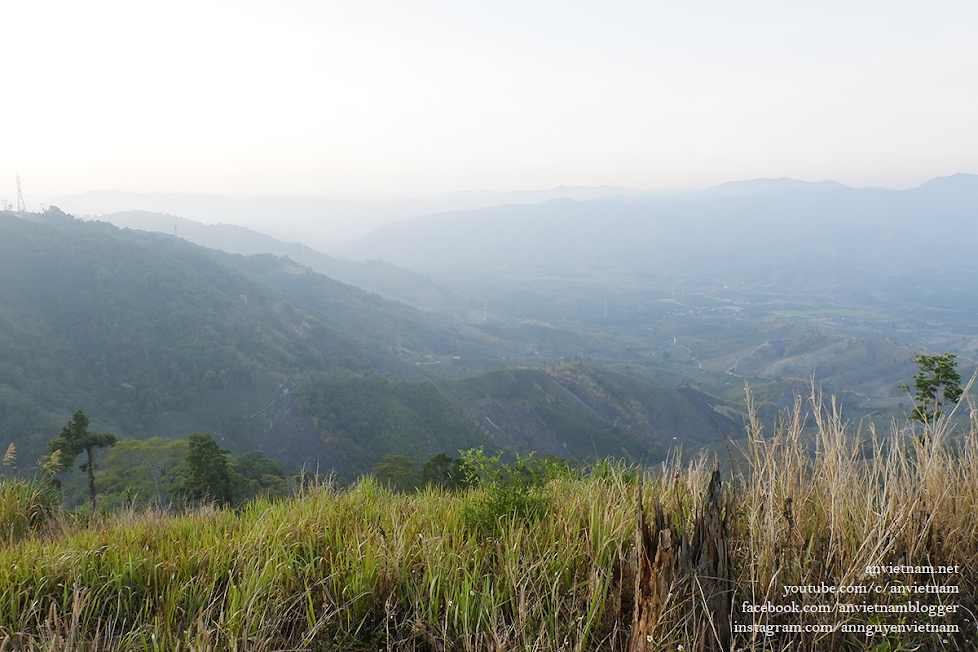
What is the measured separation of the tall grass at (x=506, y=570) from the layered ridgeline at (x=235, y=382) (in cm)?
4812

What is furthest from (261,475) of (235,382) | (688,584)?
(235,382)

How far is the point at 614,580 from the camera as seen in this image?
2.82 meters

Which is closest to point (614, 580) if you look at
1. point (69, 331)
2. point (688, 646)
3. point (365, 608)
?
point (688, 646)

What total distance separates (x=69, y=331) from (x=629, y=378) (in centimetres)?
7977

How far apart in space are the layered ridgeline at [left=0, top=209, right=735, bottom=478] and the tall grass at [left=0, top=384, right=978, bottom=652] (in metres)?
48.1

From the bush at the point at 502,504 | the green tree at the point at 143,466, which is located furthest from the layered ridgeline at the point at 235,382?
the bush at the point at 502,504

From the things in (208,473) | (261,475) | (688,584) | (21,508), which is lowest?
(261,475)

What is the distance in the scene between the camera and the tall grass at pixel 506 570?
2.51 meters

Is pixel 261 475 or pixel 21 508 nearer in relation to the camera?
pixel 21 508

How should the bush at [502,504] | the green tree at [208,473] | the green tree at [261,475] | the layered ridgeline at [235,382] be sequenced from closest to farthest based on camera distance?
the bush at [502,504], the green tree at [208,473], the green tree at [261,475], the layered ridgeline at [235,382]

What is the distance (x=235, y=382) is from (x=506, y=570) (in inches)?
2712

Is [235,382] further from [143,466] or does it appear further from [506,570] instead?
[506,570]

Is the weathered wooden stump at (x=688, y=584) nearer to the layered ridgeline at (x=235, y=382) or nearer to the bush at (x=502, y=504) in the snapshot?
the bush at (x=502, y=504)

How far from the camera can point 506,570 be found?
2834 mm
